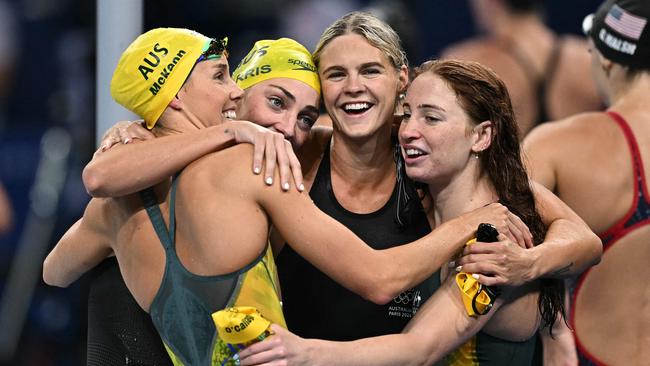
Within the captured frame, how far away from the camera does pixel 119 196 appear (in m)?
3.84

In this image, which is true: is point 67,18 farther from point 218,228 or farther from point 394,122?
point 218,228

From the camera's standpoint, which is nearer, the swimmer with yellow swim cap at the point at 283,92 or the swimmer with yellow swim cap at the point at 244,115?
the swimmer with yellow swim cap at the point at 244,115

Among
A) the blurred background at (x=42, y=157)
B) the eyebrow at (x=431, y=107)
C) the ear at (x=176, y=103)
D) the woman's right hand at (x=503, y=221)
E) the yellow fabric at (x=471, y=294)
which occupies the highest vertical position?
the eyebrow at (x=431, y=107)

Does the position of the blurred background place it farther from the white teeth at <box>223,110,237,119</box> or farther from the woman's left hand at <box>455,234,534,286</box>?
the woman's left hand at <box>455,234,534,286</box>

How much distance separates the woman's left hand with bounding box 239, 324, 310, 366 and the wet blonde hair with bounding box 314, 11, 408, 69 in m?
1.52

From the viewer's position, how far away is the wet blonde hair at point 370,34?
4551mm

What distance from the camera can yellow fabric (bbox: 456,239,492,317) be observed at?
12.3 ft

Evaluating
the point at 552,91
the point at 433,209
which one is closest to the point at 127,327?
the point at 433,209

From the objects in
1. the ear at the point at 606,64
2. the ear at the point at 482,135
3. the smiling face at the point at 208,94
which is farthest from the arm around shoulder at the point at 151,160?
the ear at the point at 606,64

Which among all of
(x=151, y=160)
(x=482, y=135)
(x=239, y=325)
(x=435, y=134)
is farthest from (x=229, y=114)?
(x=239, y=325)

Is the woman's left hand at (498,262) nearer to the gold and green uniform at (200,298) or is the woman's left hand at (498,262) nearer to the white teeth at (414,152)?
the white teeth at (414,152)

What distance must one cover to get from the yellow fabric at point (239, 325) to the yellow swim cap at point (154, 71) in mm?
986

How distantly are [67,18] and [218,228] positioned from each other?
3281mm

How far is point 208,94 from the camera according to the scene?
4.07 m
